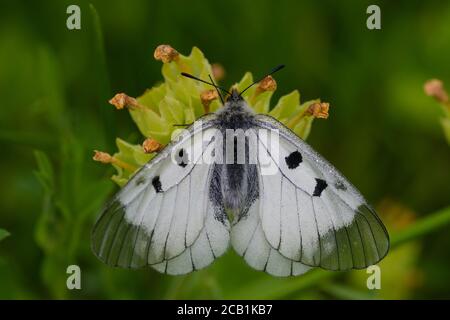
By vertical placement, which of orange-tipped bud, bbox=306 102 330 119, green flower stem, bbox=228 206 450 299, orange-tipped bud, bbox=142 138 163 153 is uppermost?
orange-tipped bud, bbox=306 102 330 119

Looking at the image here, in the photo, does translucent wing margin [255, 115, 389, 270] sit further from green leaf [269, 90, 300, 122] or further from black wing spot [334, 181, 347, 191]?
green leaf [269, 90, 300, 122]

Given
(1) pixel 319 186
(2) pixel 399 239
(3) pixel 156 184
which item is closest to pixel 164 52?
(3) pixel 156 184

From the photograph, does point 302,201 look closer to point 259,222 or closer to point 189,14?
point 259,222

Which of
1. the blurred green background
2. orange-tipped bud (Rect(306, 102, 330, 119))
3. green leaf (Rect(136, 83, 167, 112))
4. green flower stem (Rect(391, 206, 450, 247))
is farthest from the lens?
the blurred green background

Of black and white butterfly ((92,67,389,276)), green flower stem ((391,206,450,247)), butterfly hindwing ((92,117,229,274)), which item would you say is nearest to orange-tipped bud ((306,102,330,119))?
black and white butterfly ((92,67,389,276))

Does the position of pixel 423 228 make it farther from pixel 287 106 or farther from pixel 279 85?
pixel 279 85

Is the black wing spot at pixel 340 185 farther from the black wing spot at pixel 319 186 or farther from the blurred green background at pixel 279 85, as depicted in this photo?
the blurred green background at pixel 279 85

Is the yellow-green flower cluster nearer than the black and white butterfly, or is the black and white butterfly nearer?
the black and white butterfly

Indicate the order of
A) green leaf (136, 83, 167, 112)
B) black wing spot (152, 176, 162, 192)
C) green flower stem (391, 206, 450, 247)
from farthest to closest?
green flower stem (391, 206, 450, 247) → green leaf (136, 83, 167, 112) → black wing spot (152, 176, 162, 192)

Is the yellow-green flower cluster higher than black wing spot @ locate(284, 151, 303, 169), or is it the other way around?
the yellow-green flower cluster
